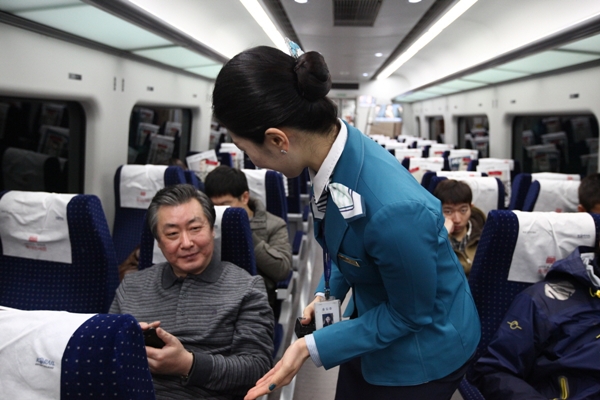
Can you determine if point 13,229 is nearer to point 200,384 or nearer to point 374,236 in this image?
point 200,384

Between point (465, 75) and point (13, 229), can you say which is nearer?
point (13, 229)

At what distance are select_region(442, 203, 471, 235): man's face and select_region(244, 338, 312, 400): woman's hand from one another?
2.28 m

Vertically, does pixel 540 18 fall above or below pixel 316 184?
above

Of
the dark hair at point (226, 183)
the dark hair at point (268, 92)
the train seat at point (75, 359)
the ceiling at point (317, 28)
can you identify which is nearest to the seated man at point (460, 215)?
the dark hair at point (226, 183)

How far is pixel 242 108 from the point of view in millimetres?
1222

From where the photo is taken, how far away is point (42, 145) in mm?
4484

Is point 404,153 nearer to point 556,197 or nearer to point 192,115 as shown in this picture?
point 192,115

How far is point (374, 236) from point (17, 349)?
28.9 inches

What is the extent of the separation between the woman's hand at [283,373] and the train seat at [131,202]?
2954mm

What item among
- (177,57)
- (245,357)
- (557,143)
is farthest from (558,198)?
(177,57)

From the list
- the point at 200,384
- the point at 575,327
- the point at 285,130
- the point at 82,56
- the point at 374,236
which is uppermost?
the point at 82,56

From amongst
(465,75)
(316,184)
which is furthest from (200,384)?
(465,75)

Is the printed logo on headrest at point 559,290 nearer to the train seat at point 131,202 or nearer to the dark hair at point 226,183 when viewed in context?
the dark hair at point 226,183

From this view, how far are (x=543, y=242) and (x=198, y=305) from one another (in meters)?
1.39
